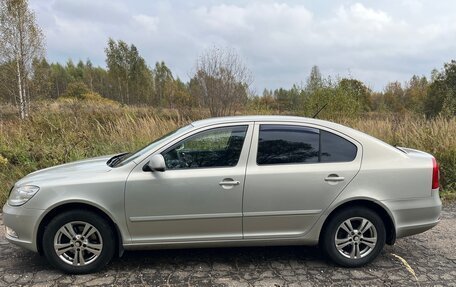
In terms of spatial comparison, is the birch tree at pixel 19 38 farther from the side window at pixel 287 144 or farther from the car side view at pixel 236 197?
the side window at pixel 287 144

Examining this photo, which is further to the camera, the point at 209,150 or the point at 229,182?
the point at 209,150

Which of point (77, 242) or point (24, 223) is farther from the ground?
point (24, 223)

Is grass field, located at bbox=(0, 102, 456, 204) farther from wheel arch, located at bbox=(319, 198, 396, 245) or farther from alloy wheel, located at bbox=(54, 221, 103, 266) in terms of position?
wheel arch, located at bbox=(319, 198, 396, 245)

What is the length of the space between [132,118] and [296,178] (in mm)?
7704

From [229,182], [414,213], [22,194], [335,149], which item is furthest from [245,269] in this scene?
[22,194]

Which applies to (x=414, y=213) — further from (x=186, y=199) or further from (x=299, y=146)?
(x=186, y=199)

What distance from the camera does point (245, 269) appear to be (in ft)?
12.8

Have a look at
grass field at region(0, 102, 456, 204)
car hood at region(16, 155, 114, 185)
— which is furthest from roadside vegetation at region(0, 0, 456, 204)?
car hood at region(16, 155, 114, 185)

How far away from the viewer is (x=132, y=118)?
417 inches

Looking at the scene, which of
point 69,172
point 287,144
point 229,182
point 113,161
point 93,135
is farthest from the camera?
point 93,135

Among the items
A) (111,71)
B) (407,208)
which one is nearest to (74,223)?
(407,208)

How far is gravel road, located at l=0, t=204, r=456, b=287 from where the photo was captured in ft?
11.9

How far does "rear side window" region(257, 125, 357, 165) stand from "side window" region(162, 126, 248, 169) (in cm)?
26

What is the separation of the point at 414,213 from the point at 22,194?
13.3 feet
